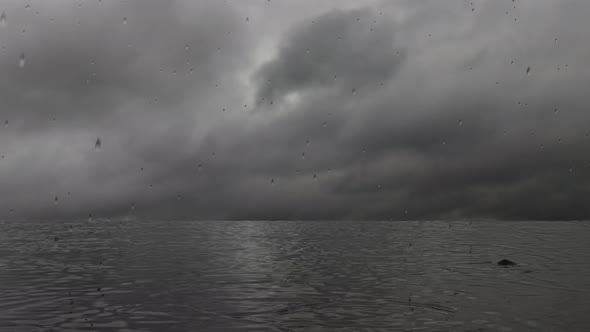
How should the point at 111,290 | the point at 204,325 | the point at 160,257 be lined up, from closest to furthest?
the point at 204,325
the point at 111,290
the point at 160,257

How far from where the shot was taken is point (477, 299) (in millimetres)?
33469

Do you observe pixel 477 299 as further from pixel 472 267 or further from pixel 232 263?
pixel 232 263

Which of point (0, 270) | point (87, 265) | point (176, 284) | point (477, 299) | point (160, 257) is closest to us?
point (477, 299)

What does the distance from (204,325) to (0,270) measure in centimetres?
3569

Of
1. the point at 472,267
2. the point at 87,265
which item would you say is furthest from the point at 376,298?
the point at 87,265

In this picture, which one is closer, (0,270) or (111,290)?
(111,290)

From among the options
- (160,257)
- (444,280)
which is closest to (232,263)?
(160,257)

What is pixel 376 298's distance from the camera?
33688mm

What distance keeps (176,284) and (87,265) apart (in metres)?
20.8

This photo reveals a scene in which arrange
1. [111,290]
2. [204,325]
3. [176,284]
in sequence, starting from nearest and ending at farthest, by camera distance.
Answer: [204,325] < [111,290] < [176,284]

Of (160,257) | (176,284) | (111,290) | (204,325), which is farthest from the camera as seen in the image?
(160,257)

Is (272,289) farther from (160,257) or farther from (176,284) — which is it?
(160,257)

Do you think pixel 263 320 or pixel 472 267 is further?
pixel 472 267

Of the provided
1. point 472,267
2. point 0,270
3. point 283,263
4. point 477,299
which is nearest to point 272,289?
point 477,299
